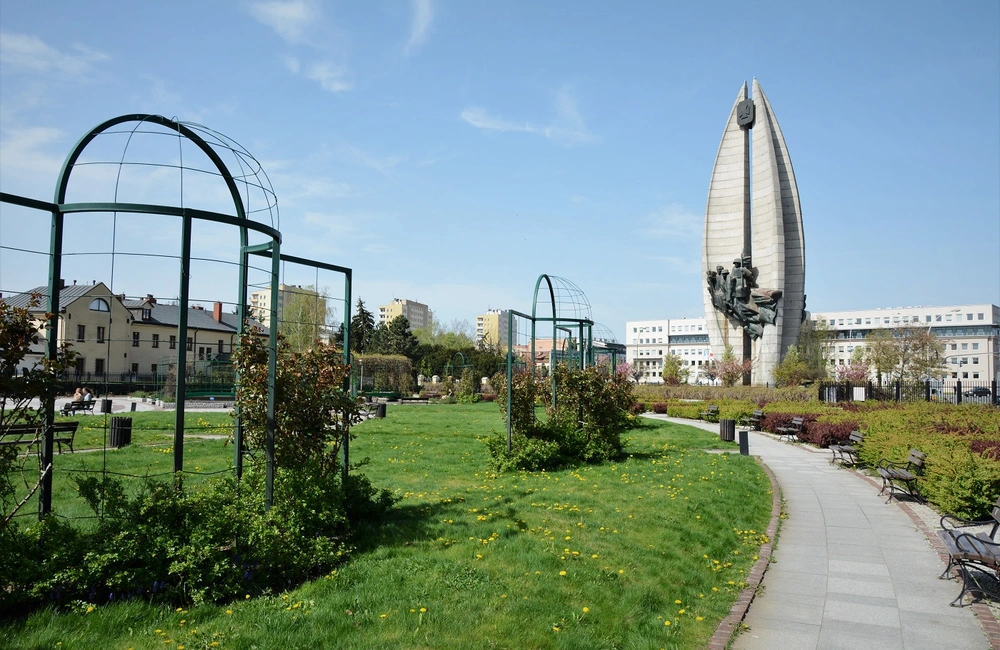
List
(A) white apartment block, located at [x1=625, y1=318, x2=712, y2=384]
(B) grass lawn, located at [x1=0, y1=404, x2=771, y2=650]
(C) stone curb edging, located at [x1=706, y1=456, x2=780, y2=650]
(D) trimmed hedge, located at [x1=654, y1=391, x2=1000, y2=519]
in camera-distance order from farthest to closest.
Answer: (A) white apartment block, located at [x1=625, y1=318, x2=712, y2=384], (D) trimmed hedge, located at [x1=654, y1=391, x2=1000, y2=519], (C) stone curb edging, located at [x1=706, y1=456, x2=780, y2=650], (B) grass lawn, located at [x1=0, y1=404, x2=771, y2=650]

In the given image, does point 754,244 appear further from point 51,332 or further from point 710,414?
point 51,332

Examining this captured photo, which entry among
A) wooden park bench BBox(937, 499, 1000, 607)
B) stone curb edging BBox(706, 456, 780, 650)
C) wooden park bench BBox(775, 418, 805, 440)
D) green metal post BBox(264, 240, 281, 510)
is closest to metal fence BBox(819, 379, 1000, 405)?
wooden park bench BBox(775, 418, 805, 440)

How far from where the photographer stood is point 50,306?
5848mm

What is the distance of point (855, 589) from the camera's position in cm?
662

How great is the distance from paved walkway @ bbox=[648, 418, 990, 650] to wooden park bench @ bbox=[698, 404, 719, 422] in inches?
741

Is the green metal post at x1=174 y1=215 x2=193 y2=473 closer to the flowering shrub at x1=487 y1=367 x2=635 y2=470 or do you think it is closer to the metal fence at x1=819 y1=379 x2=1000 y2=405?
the flowering shrub at x1=487 y1=367 x2=635 y2=470

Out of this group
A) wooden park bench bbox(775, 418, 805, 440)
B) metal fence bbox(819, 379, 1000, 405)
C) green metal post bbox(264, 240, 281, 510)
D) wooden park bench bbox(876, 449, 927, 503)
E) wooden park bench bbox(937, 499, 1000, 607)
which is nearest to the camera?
wooden park bench bbox(937, 499, 1000, 607)

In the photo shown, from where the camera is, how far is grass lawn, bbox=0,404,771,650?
465 centimetres

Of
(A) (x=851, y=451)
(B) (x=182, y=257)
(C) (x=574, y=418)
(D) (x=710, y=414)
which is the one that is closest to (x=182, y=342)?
(B) (x=182, y=257)

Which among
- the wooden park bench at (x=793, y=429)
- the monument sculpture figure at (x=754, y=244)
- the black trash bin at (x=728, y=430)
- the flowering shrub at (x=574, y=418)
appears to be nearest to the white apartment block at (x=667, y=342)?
the monument sculpture figure at (x=754, y=244)

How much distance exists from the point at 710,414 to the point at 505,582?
25795 mm

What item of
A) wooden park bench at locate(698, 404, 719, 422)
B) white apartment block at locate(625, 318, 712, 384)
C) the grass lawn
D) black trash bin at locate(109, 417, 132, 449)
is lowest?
wooden park bench at locate(698, 404, 719, 422)

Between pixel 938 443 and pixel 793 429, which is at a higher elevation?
pixel 938 443

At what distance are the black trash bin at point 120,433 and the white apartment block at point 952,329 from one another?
8863 centimetres
